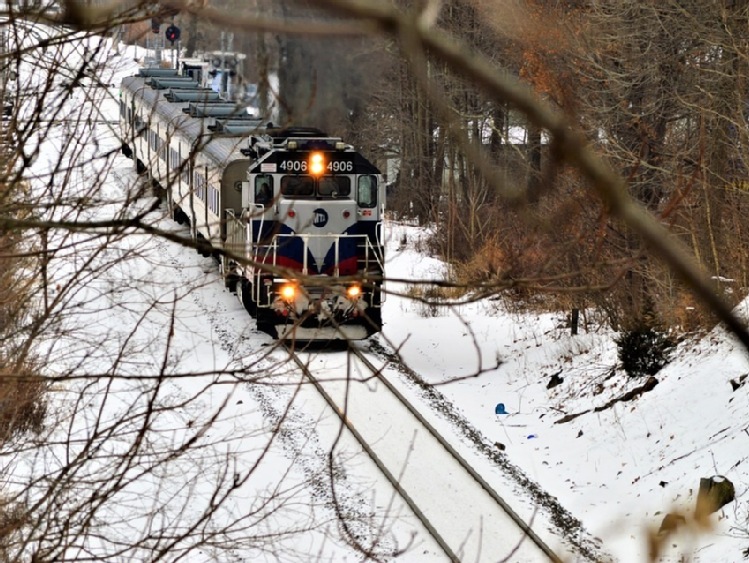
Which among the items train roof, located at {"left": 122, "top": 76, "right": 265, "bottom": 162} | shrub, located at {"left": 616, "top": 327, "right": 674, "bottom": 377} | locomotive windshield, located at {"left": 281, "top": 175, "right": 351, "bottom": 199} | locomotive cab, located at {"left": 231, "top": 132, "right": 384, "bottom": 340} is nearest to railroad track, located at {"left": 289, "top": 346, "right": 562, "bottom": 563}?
locomotive cab, located at {"left": 231, "top": 132, "right": 384, "bottom": 340}

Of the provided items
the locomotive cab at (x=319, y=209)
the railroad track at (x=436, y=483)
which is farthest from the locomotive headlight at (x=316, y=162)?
the railroad track at (x=436, y=483)

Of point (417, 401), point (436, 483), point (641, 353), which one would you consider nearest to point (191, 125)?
point (417, 401)

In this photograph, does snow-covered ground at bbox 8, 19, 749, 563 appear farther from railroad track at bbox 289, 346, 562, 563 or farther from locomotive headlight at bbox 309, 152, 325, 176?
locomotive headlight at bbox 309, 152, 325, 176

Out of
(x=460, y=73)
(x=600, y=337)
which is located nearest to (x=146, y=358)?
(x=600, y=337)

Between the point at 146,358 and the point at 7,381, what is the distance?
8.99m

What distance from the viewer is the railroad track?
36.1 ft

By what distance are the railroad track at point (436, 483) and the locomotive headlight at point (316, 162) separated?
4003 millimetres

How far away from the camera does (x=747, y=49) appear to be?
50.5 feet

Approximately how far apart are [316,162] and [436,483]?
23.6ft

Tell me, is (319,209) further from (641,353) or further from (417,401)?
(641,353)

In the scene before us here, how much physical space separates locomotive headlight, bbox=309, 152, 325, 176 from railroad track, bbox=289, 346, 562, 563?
4.00 metres

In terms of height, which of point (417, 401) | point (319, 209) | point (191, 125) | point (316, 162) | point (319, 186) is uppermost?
point (191, 125)

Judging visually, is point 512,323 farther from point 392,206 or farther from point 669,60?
point 392,206

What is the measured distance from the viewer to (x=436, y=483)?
12.6 meters
